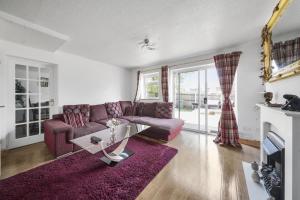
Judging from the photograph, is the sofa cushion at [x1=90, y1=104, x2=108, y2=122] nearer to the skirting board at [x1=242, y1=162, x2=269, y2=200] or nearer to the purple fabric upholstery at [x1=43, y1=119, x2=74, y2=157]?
the purple fabric upholstery at [x1=43, y1=119, x2=74, y2=157]

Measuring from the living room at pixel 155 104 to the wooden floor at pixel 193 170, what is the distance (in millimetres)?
16

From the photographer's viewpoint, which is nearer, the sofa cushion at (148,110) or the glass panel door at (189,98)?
the glass panel door at (189,98)

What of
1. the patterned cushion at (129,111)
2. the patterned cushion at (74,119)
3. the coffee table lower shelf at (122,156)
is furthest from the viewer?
the patterned cushion at (129,111)

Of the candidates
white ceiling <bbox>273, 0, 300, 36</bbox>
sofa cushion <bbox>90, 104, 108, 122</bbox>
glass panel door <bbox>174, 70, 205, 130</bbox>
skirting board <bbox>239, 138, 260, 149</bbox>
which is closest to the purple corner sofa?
sofa cushion <bbox>90, 104, 108, 122</bbox>

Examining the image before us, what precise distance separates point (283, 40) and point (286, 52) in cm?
15

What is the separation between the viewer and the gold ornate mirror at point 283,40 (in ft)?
4.04

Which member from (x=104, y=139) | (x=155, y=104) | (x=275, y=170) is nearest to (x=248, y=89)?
(x=275, y=170)

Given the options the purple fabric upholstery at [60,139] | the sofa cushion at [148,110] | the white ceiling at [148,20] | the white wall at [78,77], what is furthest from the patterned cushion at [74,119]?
the sofa cushion at [148,110]

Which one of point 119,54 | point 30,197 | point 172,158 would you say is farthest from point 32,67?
point 172,158

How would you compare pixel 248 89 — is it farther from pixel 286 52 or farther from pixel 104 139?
pixel 104 139

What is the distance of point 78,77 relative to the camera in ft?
11.5

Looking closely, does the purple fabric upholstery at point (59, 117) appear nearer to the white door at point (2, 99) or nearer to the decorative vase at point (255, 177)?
the white door at point (2, 99)

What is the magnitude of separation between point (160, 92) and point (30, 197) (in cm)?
371

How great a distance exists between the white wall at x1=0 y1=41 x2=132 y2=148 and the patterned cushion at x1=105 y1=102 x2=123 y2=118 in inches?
16.7
